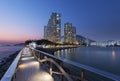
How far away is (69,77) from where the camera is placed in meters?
4.98

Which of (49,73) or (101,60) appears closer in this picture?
(49,73)

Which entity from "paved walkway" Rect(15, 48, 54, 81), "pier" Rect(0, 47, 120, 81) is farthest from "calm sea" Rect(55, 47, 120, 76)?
"pier" Rect(0, 47, 120, 81)

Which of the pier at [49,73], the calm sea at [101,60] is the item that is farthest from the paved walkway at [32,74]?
the calm sea at [101,60]

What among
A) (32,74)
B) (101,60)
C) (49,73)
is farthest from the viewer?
(101,60)

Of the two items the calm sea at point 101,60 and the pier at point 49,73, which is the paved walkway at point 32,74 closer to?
the pier at point 49,73

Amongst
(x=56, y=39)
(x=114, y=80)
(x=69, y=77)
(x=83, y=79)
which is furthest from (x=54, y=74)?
(x=56, y=39)

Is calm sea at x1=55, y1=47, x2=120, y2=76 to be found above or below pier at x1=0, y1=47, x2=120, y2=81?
below

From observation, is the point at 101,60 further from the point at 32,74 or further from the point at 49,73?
the point at 32,74

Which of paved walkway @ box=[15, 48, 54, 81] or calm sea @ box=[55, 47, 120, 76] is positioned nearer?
paved walkway @ box=[15, 48, 54, 81]

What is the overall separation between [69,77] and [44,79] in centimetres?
208

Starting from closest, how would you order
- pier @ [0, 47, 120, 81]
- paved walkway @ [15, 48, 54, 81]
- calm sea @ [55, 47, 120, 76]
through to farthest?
1. pier @ [0, 47, 120, 81]
2. paved walkway @ [15, 48, 54, 81]
3. calm sea @ [55, 47, 120, 76]

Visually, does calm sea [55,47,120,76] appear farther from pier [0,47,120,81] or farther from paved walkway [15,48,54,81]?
pier [0,47,120,81]

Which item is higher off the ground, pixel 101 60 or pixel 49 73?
pixel 49 73

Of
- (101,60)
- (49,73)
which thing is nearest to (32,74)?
(49,73)
